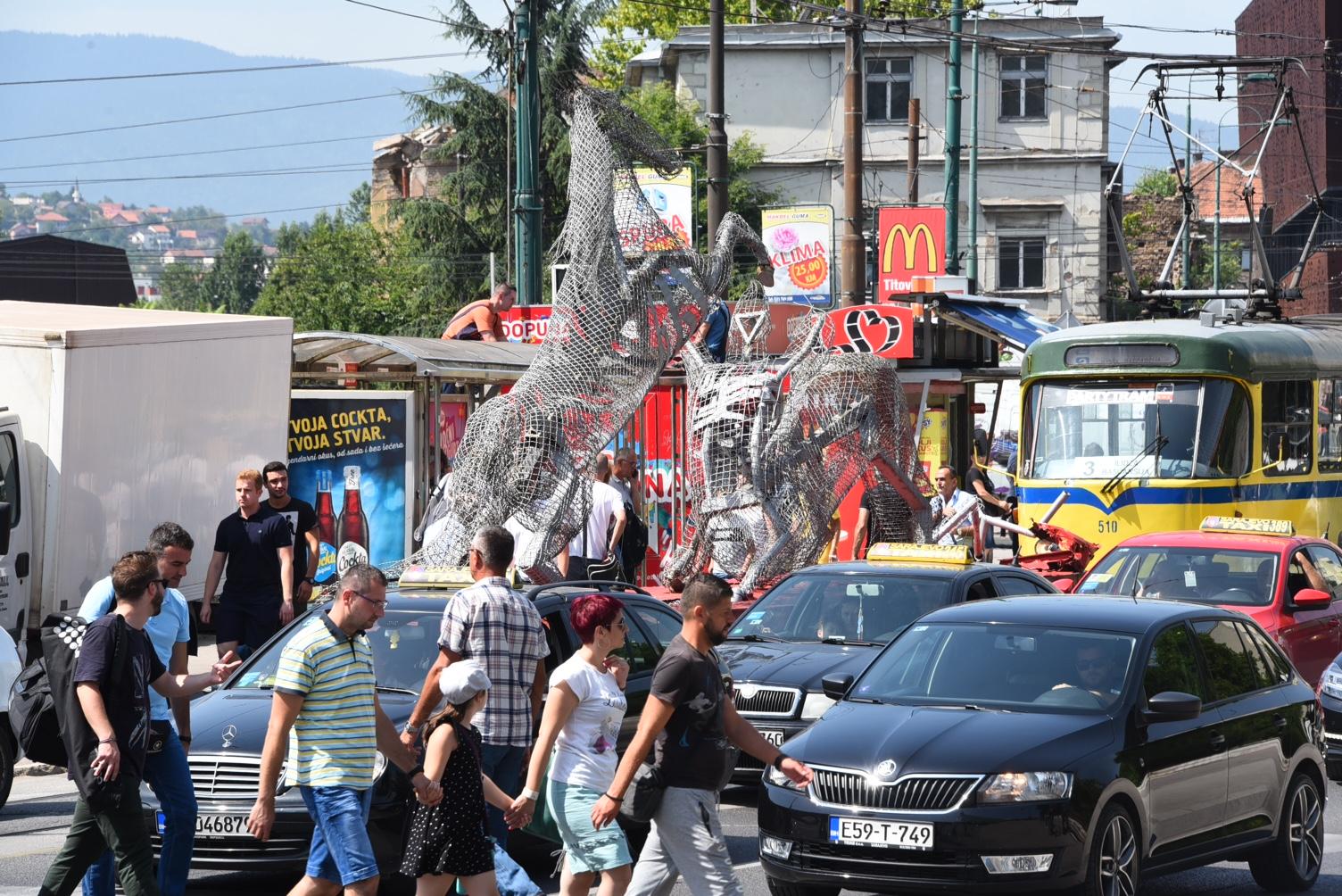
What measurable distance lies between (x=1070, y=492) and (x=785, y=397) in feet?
11.1

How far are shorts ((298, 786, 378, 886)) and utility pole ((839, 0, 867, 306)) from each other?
1966 cm

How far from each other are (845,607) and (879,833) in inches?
187

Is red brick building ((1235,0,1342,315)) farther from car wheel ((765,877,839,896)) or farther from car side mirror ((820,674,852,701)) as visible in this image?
car wheel ((765,877,839,896))

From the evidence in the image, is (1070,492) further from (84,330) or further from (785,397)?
(84,330)

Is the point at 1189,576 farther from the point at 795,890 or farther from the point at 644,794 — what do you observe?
the point at 644,794

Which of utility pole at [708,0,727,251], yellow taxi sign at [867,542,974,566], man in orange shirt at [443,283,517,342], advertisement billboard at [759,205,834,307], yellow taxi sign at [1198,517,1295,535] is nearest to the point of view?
yellow taxi sign at [867,542,974,566]

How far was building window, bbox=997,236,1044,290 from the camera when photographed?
53.3 m

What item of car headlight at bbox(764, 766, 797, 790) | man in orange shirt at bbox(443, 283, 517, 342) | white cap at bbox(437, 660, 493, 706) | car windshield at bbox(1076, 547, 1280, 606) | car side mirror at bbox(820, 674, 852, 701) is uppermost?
man in orange shirt at bbox(443, 283, 517, 342)

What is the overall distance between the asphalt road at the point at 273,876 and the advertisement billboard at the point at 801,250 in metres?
23.2

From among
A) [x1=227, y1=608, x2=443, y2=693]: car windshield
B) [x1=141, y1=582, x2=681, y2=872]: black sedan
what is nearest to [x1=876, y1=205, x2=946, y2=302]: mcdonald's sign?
[x1=141, y1=582, x2=681, y2=872]: black sedan

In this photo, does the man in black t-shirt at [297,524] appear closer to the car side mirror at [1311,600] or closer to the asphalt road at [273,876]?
the asphalt road at [273,876]

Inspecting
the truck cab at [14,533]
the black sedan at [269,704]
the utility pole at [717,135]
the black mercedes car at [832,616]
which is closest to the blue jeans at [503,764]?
the black sedan at [269,704]

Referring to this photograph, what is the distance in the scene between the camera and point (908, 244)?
33094 mm

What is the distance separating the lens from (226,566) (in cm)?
1262
